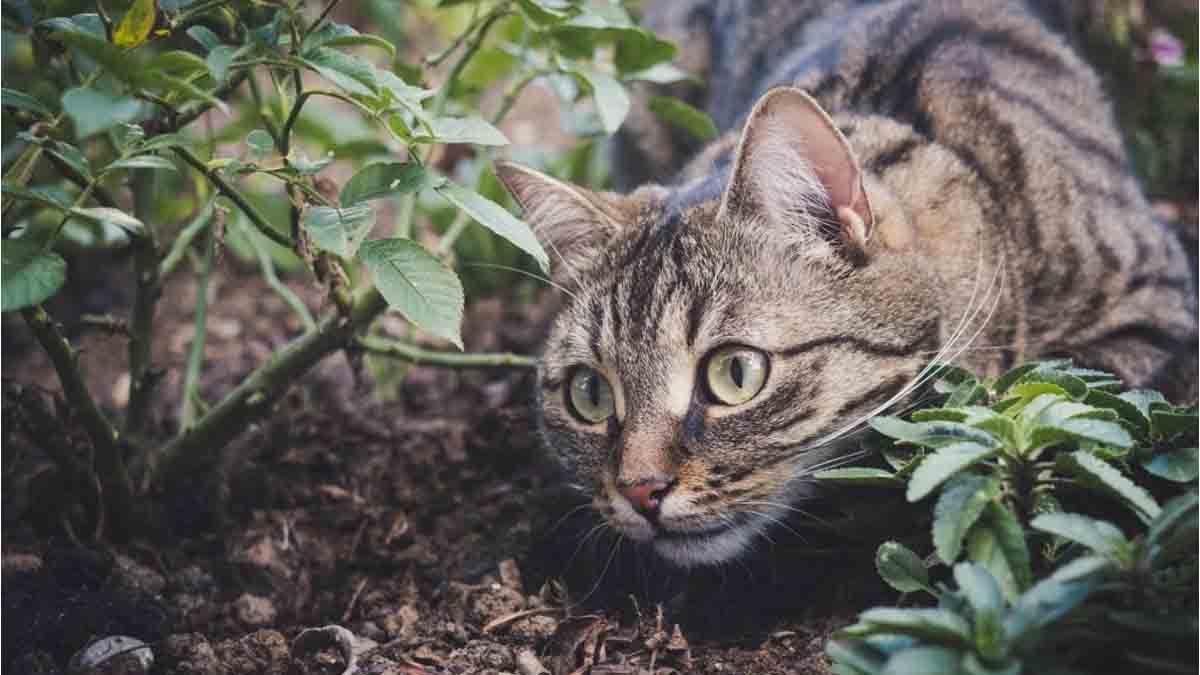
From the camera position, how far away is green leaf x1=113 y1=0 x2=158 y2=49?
72.7 inches

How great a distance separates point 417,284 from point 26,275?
0.56 metres

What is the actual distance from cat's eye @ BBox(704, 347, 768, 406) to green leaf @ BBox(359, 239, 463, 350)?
2.05ft

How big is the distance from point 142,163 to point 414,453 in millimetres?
1513

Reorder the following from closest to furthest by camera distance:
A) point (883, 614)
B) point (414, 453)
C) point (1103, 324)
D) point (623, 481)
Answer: point (883, 614)
point (623, 481)
point (1103, 324)
point (414, 453)

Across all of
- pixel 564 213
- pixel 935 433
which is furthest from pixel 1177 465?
pixel 564 213

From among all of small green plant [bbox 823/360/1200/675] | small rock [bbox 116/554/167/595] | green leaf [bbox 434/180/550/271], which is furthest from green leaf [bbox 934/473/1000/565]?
small rock [bbox 116/554/167/595]

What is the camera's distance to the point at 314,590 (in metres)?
2.71

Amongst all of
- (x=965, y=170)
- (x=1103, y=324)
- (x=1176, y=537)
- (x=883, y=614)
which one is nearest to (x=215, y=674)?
(x=883, y=614)

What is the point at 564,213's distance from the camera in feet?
8.72

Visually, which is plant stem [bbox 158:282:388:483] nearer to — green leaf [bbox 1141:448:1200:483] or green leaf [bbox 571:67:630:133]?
green leaf [bbox 571:67:630:133]

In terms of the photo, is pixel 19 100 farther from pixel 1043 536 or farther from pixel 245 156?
pixel 1043 536

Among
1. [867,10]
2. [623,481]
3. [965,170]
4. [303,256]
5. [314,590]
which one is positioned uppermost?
[867,10]

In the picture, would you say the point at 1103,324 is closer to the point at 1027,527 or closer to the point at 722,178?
the point at 722,178

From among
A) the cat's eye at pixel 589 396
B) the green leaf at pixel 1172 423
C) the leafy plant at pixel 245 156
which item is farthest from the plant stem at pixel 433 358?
the green leaf at pixel 1172 423
